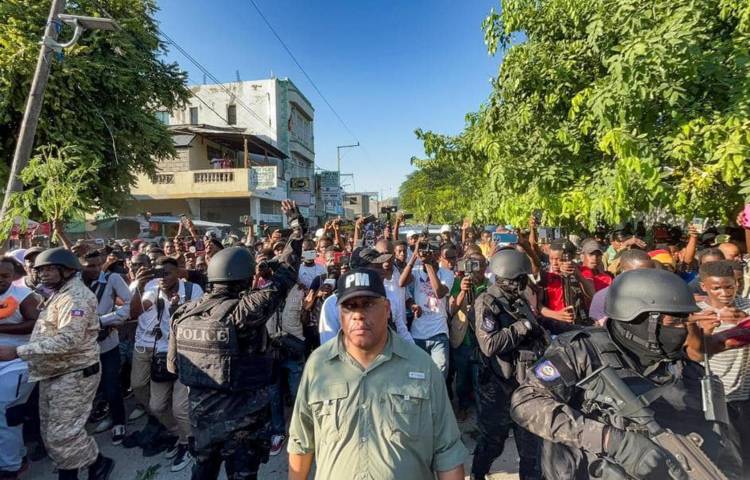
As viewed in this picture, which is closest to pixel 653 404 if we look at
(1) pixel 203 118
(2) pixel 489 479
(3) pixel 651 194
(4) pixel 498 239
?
(2) pixel 489 479

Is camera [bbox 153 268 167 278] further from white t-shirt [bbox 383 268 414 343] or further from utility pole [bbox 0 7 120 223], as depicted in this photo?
utility pole [bbox 0 7 120 223]

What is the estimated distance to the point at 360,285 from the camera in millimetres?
1860

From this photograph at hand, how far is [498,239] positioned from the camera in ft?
28.9

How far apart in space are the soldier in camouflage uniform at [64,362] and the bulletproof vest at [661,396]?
3.23 m

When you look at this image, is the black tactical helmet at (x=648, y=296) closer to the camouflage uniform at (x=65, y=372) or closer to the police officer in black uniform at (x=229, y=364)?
the police officer in black uniform at (x=229, y=364)

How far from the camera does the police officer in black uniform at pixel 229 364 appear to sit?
8.34 feet

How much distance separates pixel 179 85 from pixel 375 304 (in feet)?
55.9

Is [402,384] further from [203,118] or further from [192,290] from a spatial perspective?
[203,118]

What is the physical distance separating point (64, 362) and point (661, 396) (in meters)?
3.71

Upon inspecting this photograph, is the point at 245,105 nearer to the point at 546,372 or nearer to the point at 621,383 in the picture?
the point at 546,372

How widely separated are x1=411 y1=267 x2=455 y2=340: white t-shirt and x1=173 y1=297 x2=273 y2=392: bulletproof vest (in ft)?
6.07

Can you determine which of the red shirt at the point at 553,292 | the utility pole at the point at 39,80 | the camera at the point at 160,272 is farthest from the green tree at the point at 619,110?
the utility pole at the point at 39,80

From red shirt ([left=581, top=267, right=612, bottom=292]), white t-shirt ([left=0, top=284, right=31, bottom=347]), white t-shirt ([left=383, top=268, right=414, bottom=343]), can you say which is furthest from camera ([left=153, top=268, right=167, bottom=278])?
red shirt ([left=581, top=267, right=612, bottom=292])

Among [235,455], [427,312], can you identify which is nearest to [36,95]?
[235,455]
